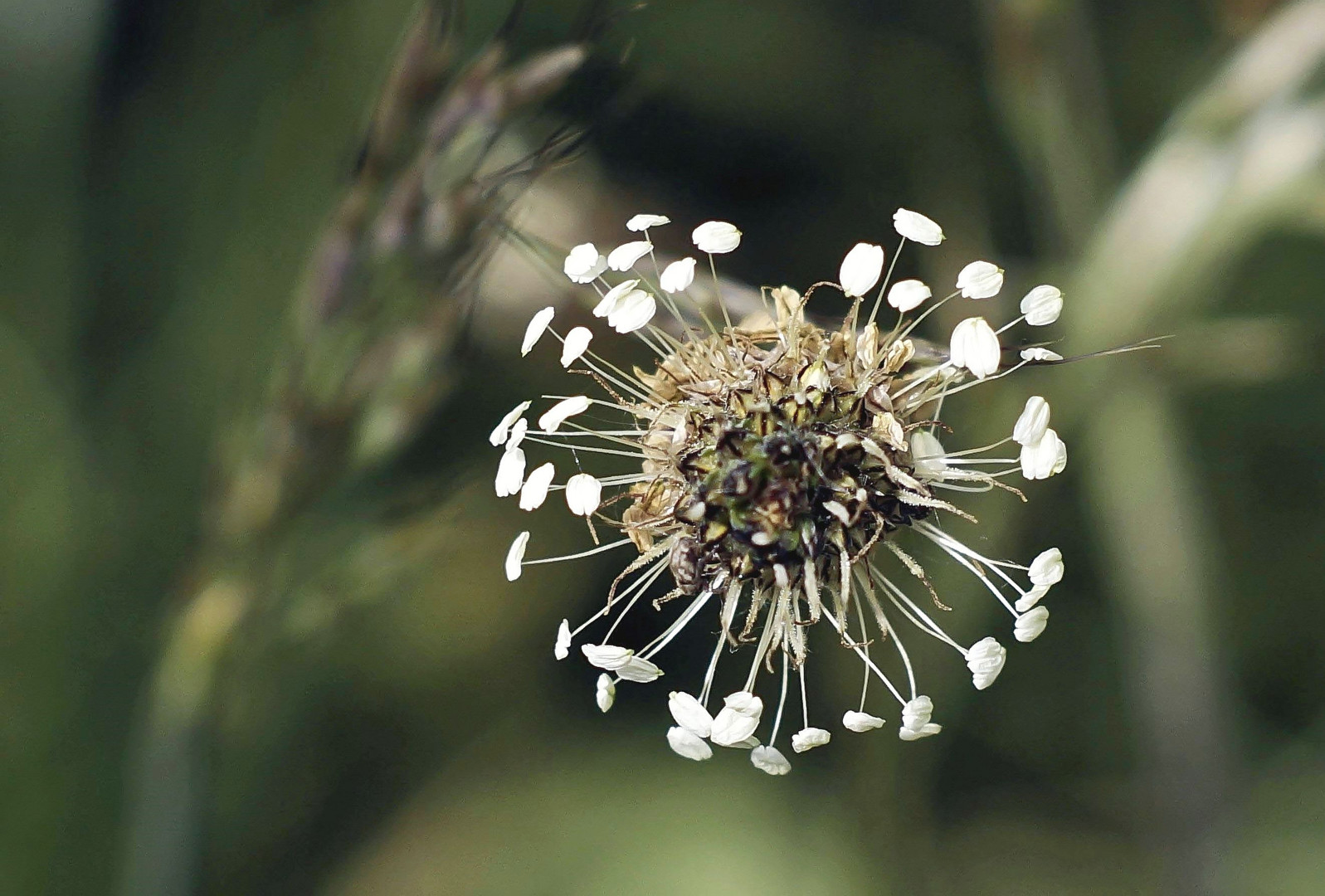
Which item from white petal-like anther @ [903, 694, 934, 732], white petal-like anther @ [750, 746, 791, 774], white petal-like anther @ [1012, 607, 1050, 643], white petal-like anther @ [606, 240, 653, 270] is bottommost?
white petal-like anther @ [750, 746, 791, 774]

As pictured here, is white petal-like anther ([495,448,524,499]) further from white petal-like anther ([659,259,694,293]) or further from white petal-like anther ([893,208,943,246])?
white petal-like anther ([893,208,943,246])

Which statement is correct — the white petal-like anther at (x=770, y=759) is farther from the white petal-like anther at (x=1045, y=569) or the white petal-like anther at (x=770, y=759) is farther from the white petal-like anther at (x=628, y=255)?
the white petal-like anther at (x=628, y=255)

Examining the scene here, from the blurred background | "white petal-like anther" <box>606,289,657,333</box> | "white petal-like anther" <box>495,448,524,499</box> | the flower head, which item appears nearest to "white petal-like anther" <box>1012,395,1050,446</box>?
the flower head

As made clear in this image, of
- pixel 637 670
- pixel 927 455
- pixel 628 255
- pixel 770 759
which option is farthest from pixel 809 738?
pixel 628 255

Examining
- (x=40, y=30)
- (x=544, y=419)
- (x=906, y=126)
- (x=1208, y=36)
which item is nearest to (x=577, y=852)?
(x=544, y=419)

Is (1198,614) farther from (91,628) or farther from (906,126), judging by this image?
(91,628)
